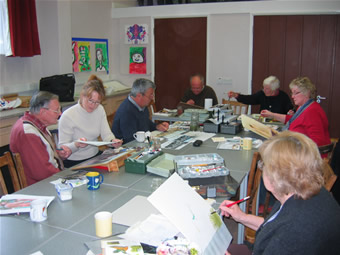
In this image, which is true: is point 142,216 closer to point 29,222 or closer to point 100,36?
point 29,222

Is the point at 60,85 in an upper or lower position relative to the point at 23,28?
lower

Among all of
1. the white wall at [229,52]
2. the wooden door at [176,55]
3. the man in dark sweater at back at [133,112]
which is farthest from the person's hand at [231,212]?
the wooden door at [176,55]

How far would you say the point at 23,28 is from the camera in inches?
185

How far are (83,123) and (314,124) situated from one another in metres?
2.06

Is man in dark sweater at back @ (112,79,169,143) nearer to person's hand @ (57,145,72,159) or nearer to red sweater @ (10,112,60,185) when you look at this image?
person's hand @ (57,145,72,159)

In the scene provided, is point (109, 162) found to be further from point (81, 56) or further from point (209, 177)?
point (81, 56)

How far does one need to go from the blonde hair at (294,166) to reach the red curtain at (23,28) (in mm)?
4103

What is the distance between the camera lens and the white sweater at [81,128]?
3.07m

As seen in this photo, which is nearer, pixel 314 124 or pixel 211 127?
pixel 314 124

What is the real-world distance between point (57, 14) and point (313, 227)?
5.03m

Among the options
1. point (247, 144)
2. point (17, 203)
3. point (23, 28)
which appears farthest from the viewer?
point (23, 28)

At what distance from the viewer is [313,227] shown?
4.11ft

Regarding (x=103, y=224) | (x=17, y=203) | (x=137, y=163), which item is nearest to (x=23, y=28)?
(x=137, y=163)

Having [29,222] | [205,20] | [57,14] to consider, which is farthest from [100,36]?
[29,222]
